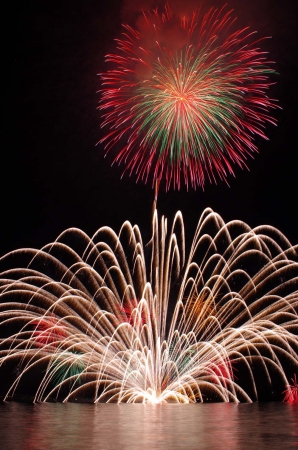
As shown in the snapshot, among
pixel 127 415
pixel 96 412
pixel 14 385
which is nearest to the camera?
pixel 127 415

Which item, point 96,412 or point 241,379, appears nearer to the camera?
point 96,412

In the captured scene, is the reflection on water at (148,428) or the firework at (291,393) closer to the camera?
the reflection on water at (148,428)

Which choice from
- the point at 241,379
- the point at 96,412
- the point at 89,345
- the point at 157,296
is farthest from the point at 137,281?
the point at 241,379

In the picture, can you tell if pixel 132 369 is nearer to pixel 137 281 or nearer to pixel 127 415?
pixel 137 281

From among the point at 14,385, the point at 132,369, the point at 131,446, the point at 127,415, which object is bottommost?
the point at 131,446

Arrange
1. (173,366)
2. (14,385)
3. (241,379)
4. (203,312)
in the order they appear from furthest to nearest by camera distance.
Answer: (241,379), (14,385), (203,312), (173,366)

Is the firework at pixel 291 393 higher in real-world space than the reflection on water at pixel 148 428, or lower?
higher

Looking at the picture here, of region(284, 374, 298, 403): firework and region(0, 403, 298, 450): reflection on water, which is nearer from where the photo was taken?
region(0, 403, 298, 450): reflection on water

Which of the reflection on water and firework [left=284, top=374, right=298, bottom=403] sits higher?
firework [left=284, top=374, right=298, bottom=403]
